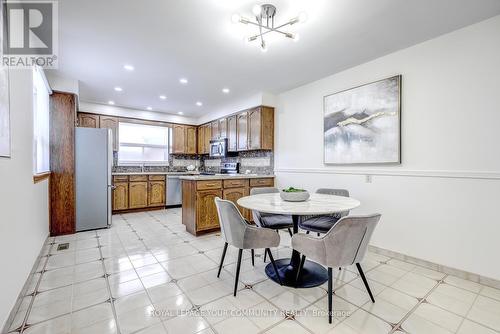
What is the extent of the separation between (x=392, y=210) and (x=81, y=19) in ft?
12.7

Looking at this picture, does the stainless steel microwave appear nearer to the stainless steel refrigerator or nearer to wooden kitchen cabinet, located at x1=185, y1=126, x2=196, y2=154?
wooden kitchen cabinet, located at x1=185, y1=126, x2=196, y2=154

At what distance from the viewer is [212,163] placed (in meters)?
6.56

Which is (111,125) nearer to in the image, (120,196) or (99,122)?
(99,122)

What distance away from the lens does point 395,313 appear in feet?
5.74

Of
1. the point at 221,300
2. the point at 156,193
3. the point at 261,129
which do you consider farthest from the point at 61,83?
the point at 221,300

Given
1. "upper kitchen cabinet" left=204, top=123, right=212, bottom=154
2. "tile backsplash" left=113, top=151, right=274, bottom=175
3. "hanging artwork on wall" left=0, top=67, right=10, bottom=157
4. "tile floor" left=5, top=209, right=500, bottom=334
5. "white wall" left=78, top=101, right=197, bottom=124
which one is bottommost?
"tile floor" left=5, top=209, right=500, bottom=334

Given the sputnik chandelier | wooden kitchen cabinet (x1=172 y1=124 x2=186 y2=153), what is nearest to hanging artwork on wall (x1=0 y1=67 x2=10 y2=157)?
the sputnik chandelier

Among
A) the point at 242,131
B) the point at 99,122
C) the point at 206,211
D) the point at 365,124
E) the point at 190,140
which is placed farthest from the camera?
the point at 190,140

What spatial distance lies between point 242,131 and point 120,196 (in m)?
3.02

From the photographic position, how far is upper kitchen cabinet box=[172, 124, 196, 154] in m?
6.22

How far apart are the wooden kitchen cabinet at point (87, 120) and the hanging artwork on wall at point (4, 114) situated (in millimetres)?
3888

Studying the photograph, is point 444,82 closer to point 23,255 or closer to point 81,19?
point 81,19

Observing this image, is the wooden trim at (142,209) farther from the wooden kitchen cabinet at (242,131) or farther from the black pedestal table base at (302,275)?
the black pedestal table base at (302,275)

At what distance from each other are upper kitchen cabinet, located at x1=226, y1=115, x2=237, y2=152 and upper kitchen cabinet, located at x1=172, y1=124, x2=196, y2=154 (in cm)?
168
